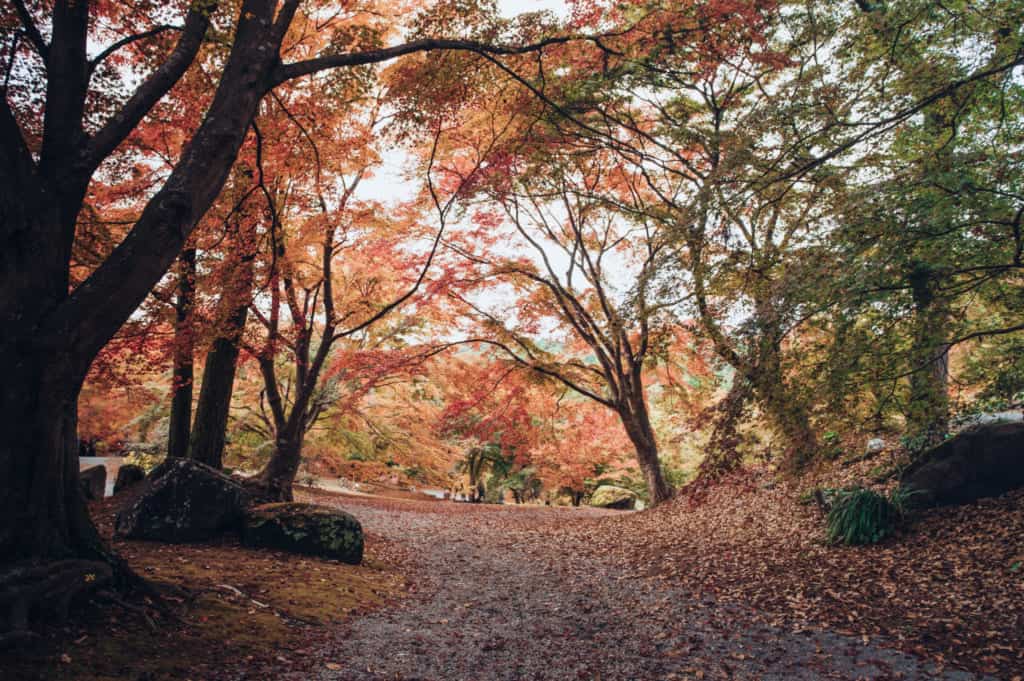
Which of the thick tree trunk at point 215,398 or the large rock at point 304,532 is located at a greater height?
the thick tree trunk at point 215,398

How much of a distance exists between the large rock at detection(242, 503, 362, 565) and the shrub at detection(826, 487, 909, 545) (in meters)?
5.71

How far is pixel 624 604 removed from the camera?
598 centimetres

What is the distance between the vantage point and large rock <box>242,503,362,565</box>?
658cm

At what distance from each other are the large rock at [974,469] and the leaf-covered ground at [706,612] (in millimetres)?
363

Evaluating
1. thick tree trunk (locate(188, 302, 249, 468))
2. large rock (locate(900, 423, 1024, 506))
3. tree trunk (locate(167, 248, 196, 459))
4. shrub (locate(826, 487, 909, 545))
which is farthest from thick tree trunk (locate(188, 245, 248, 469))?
large rock (locate(900, 423, 1024, 506))

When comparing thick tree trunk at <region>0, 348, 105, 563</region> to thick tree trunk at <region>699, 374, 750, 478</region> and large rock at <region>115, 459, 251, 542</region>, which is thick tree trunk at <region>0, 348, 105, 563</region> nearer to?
large rock at <region>115, 459, 251, 542</region>

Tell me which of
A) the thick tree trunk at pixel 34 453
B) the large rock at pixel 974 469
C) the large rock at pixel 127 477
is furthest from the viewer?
the large rock at pixel 127 477

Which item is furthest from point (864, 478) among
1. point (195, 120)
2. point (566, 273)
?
point (195, 120)

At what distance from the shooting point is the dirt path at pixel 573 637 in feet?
13.6

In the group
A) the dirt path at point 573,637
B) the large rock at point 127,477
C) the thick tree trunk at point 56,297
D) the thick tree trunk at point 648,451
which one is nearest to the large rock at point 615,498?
the thick tree trunk at point 648,451

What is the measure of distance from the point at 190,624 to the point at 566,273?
10.2 m

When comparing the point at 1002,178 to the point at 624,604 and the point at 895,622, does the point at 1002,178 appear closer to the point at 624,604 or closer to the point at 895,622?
the point at 895,622

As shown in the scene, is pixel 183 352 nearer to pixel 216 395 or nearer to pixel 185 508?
pixel 216 395

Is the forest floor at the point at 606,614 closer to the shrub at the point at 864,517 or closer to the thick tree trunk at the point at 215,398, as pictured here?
the shrub at the point at 864,517
